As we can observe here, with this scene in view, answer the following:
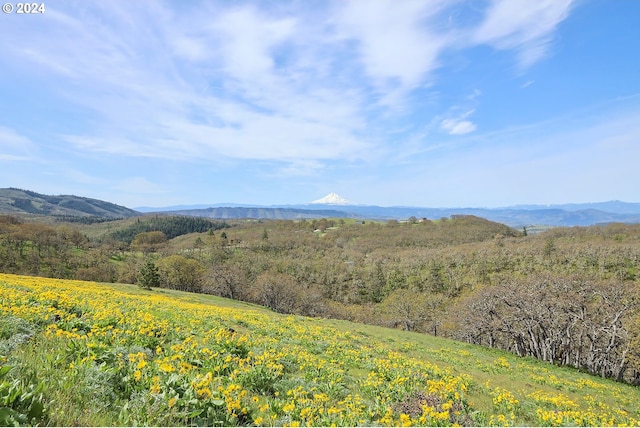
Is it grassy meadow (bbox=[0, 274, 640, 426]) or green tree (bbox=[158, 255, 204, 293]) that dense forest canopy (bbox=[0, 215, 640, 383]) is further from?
grassy meadow (bbox=[0, 274, 640, 426])

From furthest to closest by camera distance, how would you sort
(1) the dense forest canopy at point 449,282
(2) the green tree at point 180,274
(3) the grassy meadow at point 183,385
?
(2) the green tree at point 180,274, (1) the dense forest canopy at point 449,282, (3) the grassy meadow at point 183,385

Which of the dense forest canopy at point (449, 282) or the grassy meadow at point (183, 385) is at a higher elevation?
the grassy meadow at point (183, 385)

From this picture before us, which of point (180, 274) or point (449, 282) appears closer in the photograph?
point (180, 274)

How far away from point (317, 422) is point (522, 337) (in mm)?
47364

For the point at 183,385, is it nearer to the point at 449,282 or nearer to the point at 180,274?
the point at 180,274

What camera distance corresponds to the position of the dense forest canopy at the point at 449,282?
36.0 meters

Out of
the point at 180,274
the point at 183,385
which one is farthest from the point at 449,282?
the point at 183,385

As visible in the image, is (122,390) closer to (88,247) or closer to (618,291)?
(618,291)

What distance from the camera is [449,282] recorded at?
135500 mm

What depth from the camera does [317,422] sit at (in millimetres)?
6211

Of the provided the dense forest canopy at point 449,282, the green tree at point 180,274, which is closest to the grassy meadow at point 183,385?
the dense forest canopy at point 449,282

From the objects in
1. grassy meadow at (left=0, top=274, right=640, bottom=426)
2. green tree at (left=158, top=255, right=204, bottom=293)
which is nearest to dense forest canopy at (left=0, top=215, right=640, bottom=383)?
green tree at (left=158, top=255, right=204, bottom=293)

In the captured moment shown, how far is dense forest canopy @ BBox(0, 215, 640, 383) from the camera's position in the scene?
3600 cm

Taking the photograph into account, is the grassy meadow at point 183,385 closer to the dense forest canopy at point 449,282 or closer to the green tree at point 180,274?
the dense forest canopy at point 449,282
